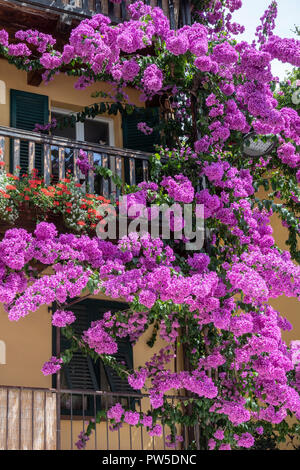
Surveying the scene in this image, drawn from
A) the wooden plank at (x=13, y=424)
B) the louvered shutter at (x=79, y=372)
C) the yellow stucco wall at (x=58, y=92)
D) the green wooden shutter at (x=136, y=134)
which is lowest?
the wooden plank at (x=13, y=424)

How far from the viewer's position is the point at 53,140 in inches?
380

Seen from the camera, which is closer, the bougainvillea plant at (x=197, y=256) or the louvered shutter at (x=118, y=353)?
the bougainvillea plant at (x=197, y=256)

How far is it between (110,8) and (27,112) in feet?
6.69

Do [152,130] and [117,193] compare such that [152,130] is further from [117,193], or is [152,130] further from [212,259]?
[212,259]

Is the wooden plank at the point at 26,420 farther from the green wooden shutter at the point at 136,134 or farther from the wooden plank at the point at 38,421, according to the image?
the green wooden shutter at the point at 136,134

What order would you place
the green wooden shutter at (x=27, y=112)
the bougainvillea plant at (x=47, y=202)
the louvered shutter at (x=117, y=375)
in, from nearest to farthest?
the bougainvillea plant at (x=47, y=202) < the louvered shutter at (x=117, y=375) < the green wooden shutter at (x=27, y=112)

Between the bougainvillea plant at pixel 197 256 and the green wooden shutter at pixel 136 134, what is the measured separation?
575mm

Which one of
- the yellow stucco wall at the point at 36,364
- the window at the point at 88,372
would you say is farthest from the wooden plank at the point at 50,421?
the yellow stucco wall at the point at 36,364

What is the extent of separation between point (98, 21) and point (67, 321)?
4.16 metres

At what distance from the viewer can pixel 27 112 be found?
444 inches

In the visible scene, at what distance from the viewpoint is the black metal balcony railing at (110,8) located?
10664mm

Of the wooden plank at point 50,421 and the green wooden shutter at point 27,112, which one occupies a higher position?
the green wooden shutter at point 27,112

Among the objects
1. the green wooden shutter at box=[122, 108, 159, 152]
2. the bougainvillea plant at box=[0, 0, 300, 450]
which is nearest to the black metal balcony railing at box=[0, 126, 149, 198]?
the bougainvillea plant at box=[0, 0, 300, 450]
